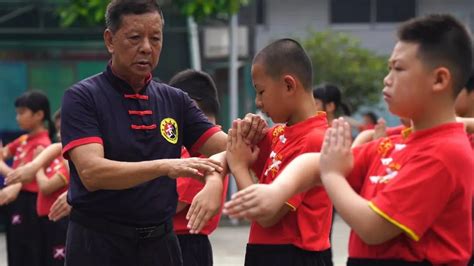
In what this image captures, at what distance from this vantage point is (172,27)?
13.4 meters

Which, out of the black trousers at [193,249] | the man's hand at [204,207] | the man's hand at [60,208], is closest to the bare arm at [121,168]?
the man's hand at [204,207]

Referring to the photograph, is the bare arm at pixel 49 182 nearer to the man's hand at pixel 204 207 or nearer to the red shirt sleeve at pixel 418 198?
the man's hand at pixel 204 207

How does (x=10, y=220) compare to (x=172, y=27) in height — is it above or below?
below

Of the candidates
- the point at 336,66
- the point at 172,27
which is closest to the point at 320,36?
the point at 336,66

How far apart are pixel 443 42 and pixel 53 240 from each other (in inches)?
229

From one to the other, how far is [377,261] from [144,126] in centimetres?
132

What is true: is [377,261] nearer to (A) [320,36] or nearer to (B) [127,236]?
(B) [127,236]

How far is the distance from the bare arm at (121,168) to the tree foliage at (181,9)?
8382 millimetres

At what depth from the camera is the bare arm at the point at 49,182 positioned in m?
7.60

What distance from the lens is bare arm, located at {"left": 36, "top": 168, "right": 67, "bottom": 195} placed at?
24.9ft

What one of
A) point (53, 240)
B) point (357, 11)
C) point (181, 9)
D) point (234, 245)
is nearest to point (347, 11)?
point (357, 11)

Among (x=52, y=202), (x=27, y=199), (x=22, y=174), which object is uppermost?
(x=22, y=174)

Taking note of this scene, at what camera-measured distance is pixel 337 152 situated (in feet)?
9.52

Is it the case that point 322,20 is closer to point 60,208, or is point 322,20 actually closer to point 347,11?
point 347,11
